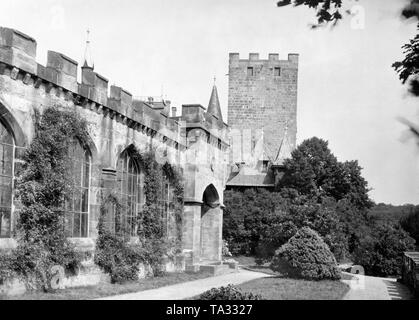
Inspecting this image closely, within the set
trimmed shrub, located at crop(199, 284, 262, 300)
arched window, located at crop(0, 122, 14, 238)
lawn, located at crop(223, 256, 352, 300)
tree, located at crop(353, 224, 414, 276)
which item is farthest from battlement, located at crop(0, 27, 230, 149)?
tree, located at crop(353, 224, 414, 276)

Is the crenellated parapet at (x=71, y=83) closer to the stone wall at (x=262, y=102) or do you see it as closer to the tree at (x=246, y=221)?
the tree at (x=246, y=221)

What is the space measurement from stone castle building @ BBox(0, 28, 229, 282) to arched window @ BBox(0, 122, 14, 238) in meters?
0.02

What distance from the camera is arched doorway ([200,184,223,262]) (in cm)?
2352

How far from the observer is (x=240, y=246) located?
4044 centimetres

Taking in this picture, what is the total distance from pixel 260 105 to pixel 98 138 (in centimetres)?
4601

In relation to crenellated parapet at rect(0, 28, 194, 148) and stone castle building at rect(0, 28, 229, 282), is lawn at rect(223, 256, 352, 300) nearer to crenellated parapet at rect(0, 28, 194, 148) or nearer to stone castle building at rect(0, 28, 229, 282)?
stone castle building at rect(0, 28, 229, 282)

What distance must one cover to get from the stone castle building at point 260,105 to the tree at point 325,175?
10767mm

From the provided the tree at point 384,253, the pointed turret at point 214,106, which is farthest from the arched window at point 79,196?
the pointed turret at point 214,106

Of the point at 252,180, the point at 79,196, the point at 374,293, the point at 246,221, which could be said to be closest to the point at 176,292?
the point at 79,196

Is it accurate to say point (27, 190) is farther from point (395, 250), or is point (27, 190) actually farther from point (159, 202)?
point (395, 250)

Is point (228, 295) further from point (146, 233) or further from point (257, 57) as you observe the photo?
point (257, 57)

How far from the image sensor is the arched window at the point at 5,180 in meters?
11.5

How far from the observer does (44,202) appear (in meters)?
12.4
